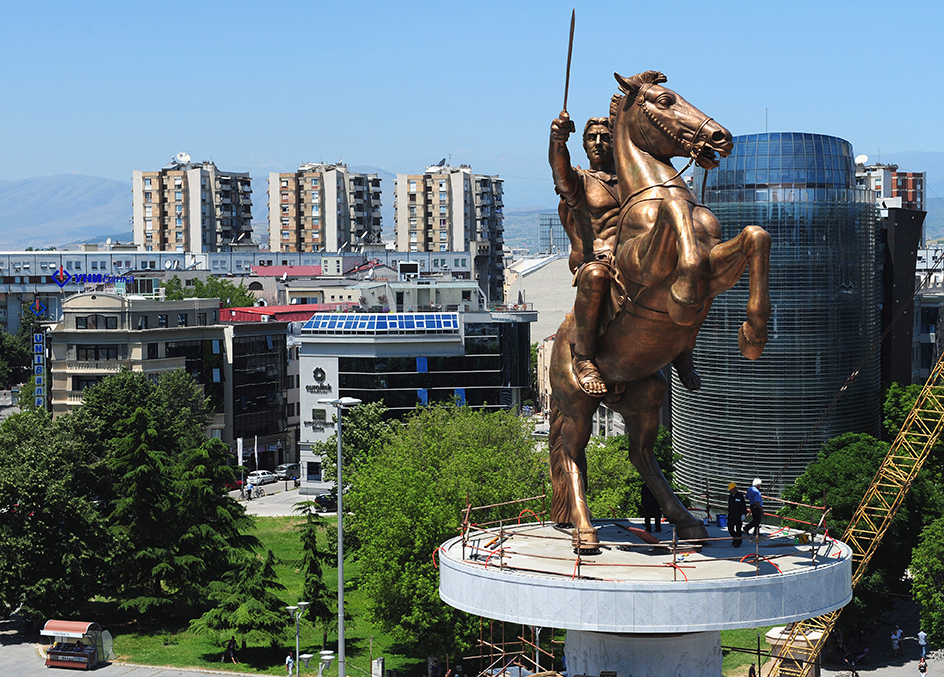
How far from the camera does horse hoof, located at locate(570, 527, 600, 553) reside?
3047cm

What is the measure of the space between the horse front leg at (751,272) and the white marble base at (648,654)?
6793 mm

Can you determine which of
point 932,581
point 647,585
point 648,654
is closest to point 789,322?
point 932,581

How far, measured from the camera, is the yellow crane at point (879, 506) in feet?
Answer: 187

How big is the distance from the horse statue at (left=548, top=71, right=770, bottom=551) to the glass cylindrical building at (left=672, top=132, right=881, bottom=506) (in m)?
47.5

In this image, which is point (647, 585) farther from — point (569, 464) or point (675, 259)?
point (675, 259)

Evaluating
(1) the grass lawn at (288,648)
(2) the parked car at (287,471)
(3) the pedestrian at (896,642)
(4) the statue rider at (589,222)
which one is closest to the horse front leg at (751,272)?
(4) the statue rider at (589,222)

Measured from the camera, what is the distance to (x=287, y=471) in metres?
115

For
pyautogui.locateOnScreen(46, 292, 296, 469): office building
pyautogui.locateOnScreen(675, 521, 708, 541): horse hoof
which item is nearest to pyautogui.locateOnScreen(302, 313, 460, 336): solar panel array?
pyautogui.locateOnScreen(46, 292, 296, 469): office building

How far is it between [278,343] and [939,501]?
2647 inches

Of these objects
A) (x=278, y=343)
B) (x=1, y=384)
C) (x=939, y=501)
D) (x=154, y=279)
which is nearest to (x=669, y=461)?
(x=939, y=501)

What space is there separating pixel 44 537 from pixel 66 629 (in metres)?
4.70

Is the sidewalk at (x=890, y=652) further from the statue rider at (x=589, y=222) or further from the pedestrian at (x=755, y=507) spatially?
the statue rider at (x=589, y=222)

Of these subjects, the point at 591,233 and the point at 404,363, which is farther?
the point at 404,363

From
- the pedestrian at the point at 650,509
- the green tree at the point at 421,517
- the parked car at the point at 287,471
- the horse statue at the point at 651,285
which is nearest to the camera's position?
the horse statue at the point at 651,285
